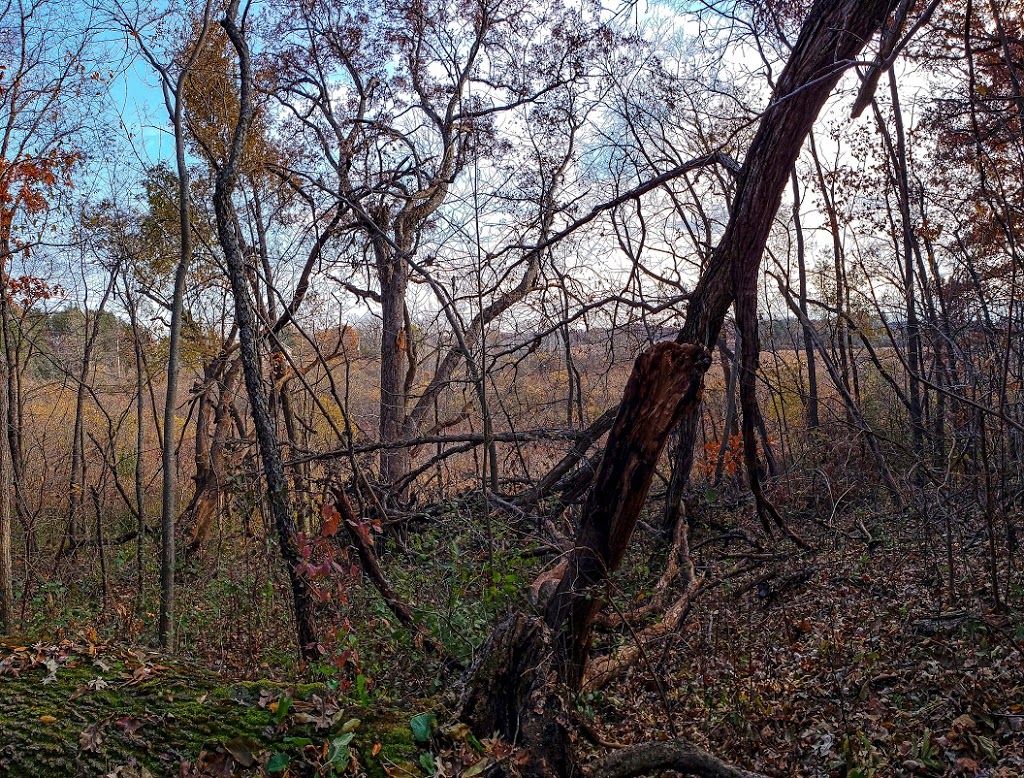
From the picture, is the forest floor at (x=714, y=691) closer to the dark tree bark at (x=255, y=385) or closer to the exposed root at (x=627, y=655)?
the exposed root at (x=627, y=655)

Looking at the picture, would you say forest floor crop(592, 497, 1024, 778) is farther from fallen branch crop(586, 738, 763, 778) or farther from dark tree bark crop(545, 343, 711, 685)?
dark tree bark crop(545, 343, 711, 685)

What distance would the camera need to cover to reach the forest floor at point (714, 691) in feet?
7.95

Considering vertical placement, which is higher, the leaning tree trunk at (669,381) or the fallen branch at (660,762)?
the leaning tree trunk at (669,381)

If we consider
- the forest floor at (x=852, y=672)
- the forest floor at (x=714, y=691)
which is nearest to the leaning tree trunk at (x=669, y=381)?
the forest floor at (x=714, y=691)

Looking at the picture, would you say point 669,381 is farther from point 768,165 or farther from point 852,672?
point 852,672

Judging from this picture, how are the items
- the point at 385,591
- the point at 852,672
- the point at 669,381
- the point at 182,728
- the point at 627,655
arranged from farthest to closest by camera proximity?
the point at 385,591 < the point at 627,655 < the point at 852,672 < the point at 669,381 < the point at 182,728

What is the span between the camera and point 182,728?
8.10 feet

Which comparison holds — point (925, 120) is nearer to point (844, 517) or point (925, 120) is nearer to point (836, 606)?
point (844, 517)

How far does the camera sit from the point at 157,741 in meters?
2.42

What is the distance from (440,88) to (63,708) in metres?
11.8

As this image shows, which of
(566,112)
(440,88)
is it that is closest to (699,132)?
(566,112)

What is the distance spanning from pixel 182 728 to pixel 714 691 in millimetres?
3053

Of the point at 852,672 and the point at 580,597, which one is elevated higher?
the point at 580,597

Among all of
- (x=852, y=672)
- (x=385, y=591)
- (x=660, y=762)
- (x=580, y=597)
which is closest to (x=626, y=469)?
(x=580, y=597)
